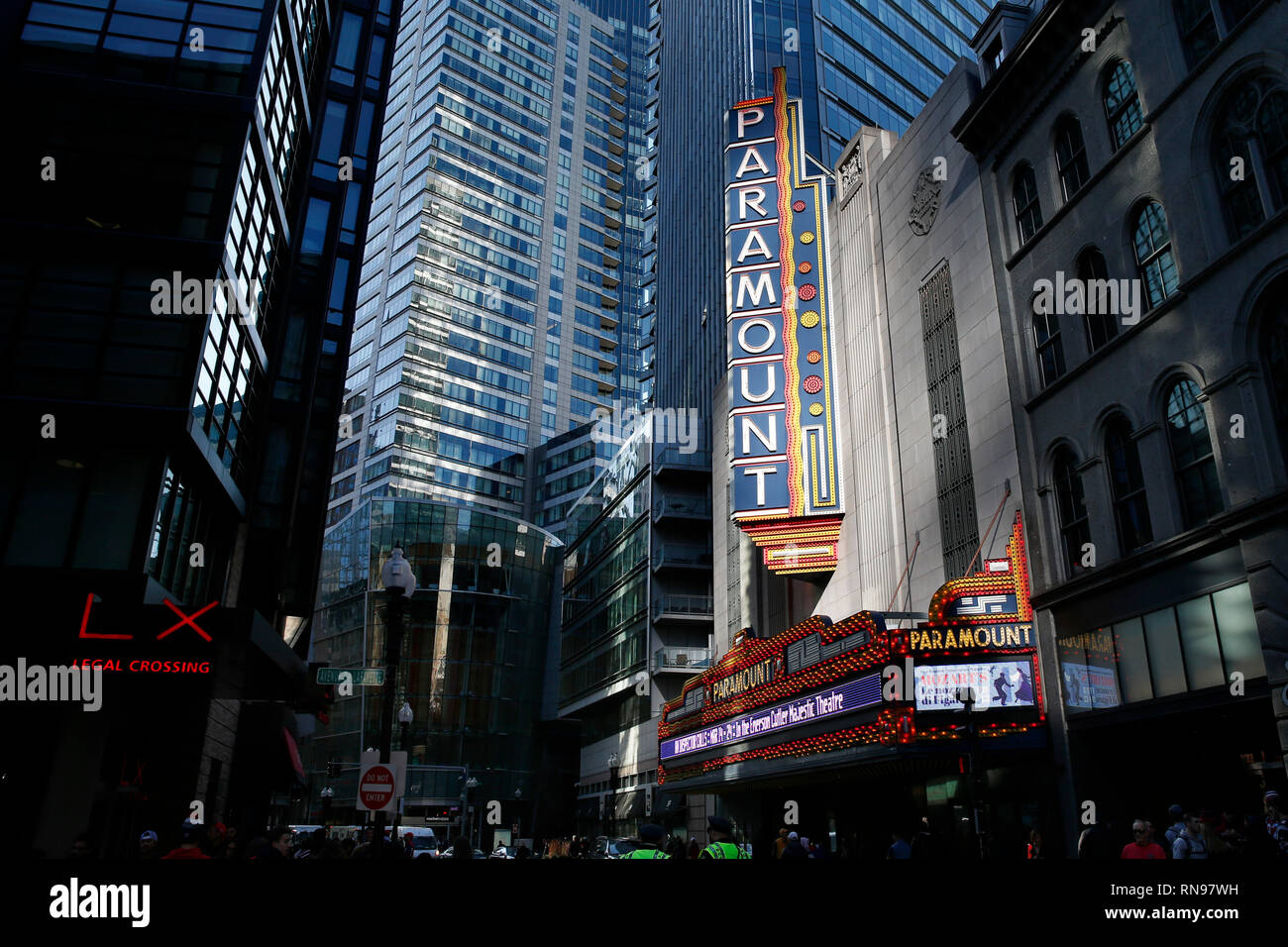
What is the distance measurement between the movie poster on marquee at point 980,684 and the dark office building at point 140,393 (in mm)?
Result: 15173

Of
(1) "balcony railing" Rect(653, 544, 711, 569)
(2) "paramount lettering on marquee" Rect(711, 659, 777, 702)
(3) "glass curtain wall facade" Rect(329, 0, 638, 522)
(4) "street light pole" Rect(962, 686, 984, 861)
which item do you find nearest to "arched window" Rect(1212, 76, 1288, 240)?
(4) "street light pole" Rect(962, 686, 984, 861)

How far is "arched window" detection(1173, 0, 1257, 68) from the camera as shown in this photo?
58.5 feet

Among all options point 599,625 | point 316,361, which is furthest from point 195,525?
point 599,625

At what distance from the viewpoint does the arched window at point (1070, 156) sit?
74.3 feet

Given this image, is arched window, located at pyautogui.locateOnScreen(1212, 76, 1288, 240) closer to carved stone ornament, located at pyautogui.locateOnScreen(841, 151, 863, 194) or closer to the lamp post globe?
the lamp post globe

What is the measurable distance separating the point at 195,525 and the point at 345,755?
64758mm

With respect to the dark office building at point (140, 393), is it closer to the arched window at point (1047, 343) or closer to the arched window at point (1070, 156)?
the arched window at point (1047, 343)

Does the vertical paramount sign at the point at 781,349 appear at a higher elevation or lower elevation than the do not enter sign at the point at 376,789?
higher

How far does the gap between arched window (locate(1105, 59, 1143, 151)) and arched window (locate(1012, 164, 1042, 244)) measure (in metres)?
2.94

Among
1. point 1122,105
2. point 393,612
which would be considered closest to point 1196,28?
point 1122,105

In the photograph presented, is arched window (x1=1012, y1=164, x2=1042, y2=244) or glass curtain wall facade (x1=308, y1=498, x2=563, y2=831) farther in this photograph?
glass curtain wall facade (x1=308, y1=498, x2=563, y2=831)

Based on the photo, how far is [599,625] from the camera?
233 feet

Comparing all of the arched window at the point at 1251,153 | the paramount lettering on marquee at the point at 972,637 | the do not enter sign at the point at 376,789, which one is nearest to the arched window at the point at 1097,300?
the arched window at the point at 1251,153
